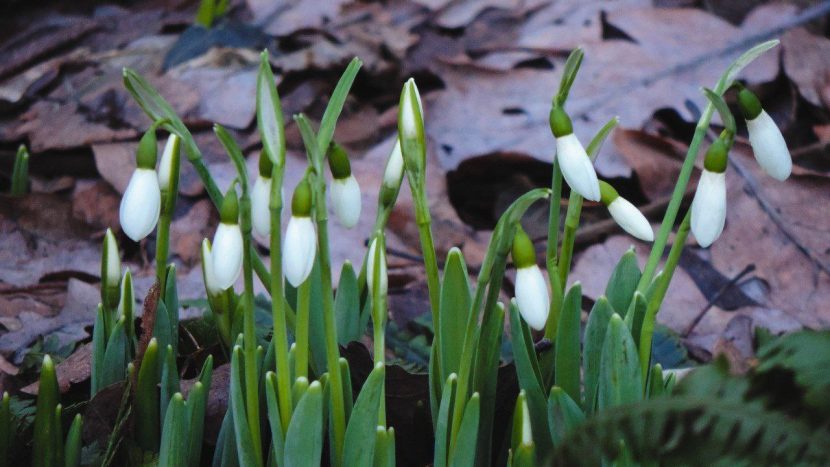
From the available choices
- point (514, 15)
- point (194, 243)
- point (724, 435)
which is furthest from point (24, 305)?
point (514, 15)

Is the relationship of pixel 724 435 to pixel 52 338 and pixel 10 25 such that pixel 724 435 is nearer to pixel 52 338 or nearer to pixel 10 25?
pixel 52 338

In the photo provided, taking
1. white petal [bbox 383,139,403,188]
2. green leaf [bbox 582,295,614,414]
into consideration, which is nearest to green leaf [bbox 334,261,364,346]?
white petal [bbox 383,139,403,188]

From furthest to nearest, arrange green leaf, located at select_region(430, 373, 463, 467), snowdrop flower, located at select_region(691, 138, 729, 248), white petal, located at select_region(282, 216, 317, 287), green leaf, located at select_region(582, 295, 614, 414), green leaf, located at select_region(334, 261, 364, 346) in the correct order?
green leaf, located at select_region(334, 261, 364, 346) < green leaf, located at select_region(582, 295, 614, 414) < green leaf, located at select_region(430, 373, 463, 467) < snowdrop flower, located at select_region(691, 138, 729, 248) < white petal, located at select_region(282, 216, 317, 287)

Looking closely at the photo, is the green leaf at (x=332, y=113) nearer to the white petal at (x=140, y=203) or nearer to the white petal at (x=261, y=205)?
the white petal at (x=261, y=205)

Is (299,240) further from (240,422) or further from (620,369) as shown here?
(620,369)

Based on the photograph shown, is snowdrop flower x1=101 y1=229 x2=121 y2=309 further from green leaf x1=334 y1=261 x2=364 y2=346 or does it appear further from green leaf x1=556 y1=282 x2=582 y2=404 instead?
green leaf x1=556 y1=282 x2=582 y2=404
